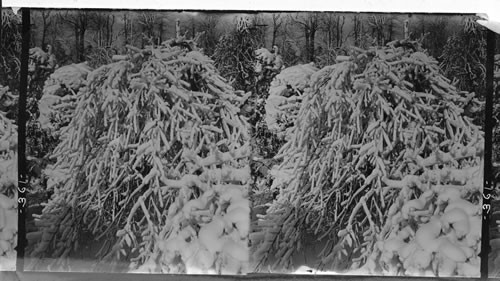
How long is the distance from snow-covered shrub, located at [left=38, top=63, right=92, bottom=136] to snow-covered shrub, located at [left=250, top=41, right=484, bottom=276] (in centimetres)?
203

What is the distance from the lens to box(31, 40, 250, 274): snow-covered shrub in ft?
21.1

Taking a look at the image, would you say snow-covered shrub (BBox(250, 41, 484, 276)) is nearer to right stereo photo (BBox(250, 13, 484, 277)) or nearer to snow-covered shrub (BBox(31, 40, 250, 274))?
right stereo photo (BBox(250, 13, 484, 277))

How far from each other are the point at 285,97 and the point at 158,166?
1369 millimetres

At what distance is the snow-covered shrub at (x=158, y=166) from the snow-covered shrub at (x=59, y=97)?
0.23 ft

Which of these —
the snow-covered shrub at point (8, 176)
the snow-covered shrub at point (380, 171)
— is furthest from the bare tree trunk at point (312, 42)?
the snow-covered shrub at point (8, 176)

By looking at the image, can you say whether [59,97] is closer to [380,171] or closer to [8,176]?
[8,176]

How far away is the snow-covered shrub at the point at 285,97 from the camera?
642 centimetres

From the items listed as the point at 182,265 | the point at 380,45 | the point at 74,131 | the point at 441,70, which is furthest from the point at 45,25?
the point at 441,70

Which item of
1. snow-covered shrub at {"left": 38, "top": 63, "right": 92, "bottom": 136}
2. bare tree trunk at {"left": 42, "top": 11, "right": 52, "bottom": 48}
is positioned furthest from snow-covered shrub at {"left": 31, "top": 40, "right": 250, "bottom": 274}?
bare tree trunk at {"left": 42, "top": 11, "right": 52, "bottom": 48}

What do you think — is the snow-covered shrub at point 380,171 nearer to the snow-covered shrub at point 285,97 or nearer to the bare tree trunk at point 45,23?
the snow-covered shrub at point 285,97

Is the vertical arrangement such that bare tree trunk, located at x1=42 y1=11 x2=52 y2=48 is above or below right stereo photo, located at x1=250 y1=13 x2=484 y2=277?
above

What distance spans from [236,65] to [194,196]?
131cm

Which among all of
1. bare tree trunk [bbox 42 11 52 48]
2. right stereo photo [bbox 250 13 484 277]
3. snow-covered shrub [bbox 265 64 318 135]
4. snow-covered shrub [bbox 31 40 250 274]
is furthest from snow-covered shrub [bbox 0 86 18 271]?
snow-covered shrub [bbox 265 64 318 135]

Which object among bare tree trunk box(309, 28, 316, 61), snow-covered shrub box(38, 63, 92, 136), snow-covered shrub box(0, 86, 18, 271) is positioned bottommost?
snow-covered shrub box(0, 86, 18, 271)
